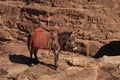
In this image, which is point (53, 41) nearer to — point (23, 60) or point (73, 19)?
point (23, 60)

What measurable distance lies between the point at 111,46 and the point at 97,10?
1.99 m

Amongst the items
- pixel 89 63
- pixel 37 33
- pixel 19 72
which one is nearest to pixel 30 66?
pixel 19 72

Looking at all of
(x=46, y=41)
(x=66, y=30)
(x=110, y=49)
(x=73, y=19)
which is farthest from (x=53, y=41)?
(x=110, y=49)

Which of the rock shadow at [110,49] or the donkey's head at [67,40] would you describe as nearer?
the donkey's head at [67,40]

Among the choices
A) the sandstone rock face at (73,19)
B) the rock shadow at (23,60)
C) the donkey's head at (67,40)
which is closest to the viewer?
the donkey's head at (67,40)

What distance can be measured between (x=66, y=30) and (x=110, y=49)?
2.54 meters

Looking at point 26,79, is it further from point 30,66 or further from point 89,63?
point 89,63

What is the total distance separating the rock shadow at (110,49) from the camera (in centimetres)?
1454

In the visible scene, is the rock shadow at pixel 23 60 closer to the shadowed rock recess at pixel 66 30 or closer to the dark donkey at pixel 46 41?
the shadowed rock recess at pixel 66 30

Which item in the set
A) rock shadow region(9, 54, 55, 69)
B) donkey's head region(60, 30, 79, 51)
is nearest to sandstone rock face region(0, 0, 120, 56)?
rock shadow region(9, 54, 55, 69)

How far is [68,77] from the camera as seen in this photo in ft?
37.5

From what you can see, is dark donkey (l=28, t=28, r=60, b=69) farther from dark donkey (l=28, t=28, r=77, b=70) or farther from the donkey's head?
the donkey's head

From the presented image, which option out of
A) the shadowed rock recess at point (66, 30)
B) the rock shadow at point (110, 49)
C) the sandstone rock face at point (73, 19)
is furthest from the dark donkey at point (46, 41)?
the rock shadow at point (110, 49)

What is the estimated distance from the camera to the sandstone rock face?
1449 centimetres
